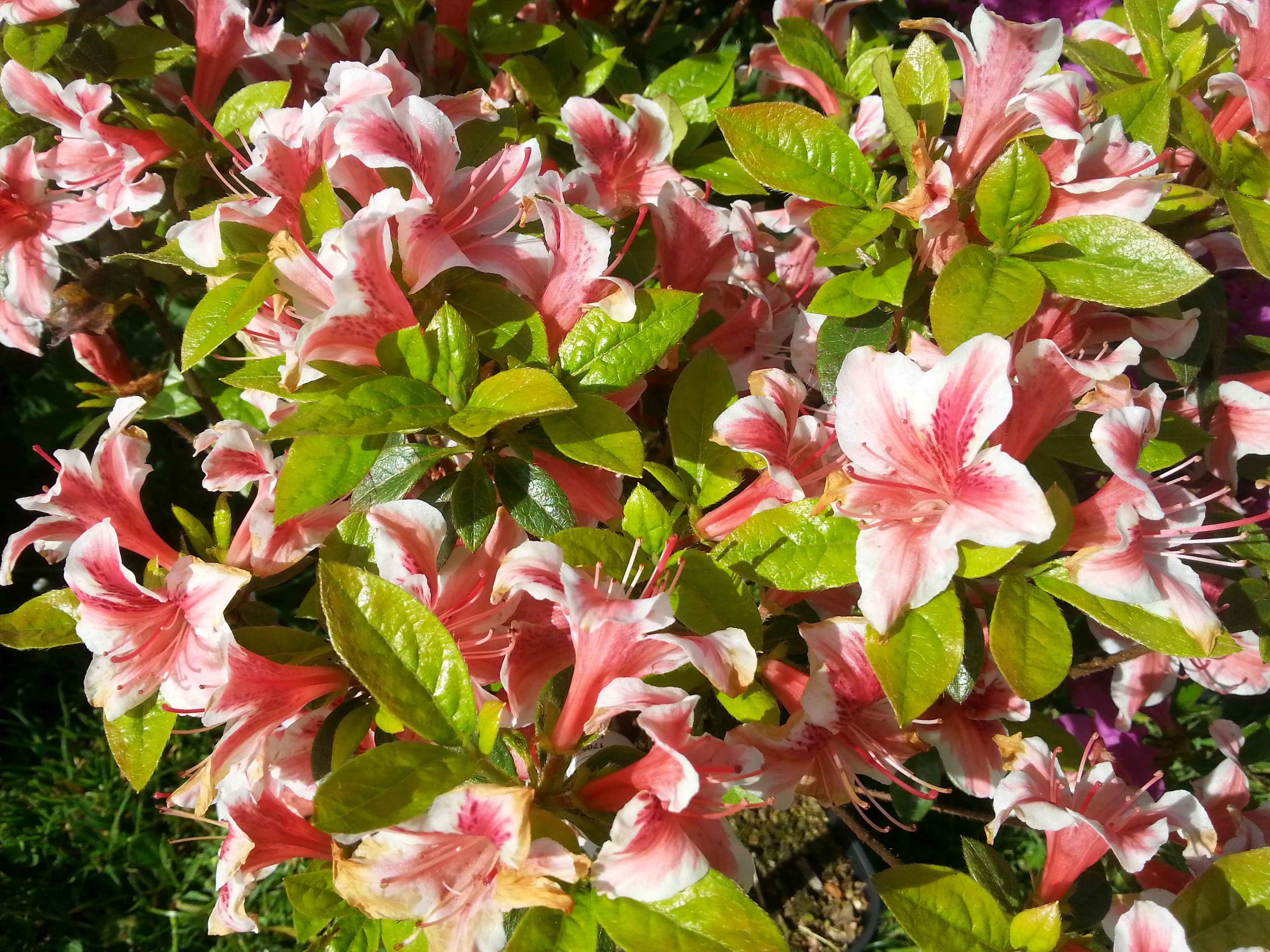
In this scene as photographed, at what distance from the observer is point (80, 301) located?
4.83 feet

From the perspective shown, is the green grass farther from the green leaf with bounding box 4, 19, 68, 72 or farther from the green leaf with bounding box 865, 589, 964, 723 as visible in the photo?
the green leaf with bounding box 865, 589, 964, 723

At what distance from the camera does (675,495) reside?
101 centimetres

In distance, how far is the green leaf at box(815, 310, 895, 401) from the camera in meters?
1.04

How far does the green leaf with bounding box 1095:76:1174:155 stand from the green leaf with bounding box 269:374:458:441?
79 cm

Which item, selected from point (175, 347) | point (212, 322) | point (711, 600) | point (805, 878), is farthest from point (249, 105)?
point (805, 878)

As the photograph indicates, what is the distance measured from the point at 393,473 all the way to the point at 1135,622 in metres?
0.70

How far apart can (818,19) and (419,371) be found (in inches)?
42.8

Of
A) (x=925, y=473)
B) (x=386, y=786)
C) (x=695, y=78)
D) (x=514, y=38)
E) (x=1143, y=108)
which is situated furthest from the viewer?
(x=695, y=78)

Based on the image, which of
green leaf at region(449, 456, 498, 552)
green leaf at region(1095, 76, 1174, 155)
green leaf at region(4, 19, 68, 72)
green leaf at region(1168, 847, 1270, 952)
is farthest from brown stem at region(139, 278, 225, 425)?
green leaf at region(1168, 847, 1270, 952)

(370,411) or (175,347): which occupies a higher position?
(370,411)

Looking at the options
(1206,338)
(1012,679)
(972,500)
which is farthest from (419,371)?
(1206,338)

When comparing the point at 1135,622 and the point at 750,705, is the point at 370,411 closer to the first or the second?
the point at 750,705

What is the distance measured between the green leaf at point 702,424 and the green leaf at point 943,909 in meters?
0.42

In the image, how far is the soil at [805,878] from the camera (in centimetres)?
181
